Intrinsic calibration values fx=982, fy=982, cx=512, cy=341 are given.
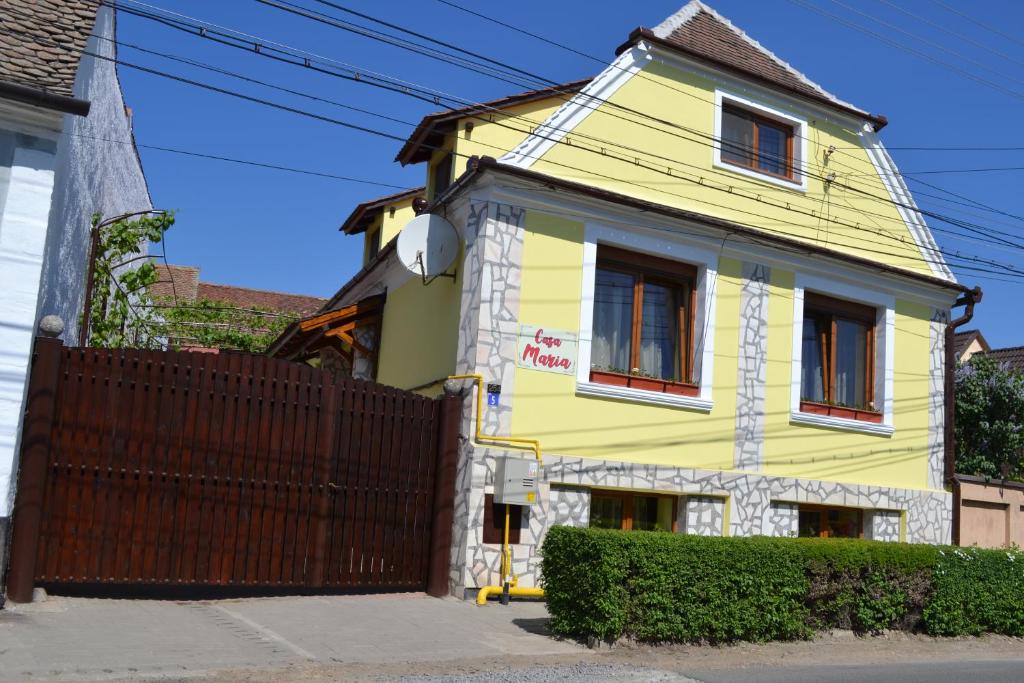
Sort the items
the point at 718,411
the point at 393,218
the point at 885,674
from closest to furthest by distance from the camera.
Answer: the point at 885,674, the point at 718,411, the point at 393,218

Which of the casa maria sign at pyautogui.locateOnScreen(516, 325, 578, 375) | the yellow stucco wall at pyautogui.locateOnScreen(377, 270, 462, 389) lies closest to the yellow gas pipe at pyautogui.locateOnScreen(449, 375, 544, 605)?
the casa maria sign at pyautogui.locateOnScreen(516, 325, 578, 375)

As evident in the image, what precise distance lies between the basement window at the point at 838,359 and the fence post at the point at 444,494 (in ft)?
19.1

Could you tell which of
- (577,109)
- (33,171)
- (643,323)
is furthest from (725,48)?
(33,171)

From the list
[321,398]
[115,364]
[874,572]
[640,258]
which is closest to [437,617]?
[321,398]

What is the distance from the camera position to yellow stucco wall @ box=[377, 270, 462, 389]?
42.6ft

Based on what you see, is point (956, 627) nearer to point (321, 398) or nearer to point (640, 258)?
point (640, 258)

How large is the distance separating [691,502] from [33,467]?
8115 mm

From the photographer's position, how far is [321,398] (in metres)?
11.0

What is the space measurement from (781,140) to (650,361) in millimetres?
4550

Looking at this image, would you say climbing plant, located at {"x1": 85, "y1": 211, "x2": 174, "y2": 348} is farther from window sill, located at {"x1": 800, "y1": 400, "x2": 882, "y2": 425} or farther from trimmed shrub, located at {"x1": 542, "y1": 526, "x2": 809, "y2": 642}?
window sill, located at {"x1": 800, "y1": 400, "x2": 882, "y2": 425}

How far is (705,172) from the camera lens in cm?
1422

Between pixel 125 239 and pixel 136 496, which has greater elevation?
pixel 125 239

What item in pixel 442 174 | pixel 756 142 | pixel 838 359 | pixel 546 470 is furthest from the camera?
pixel 442 174

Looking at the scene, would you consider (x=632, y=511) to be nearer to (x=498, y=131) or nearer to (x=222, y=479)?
(x=222, y=479)
